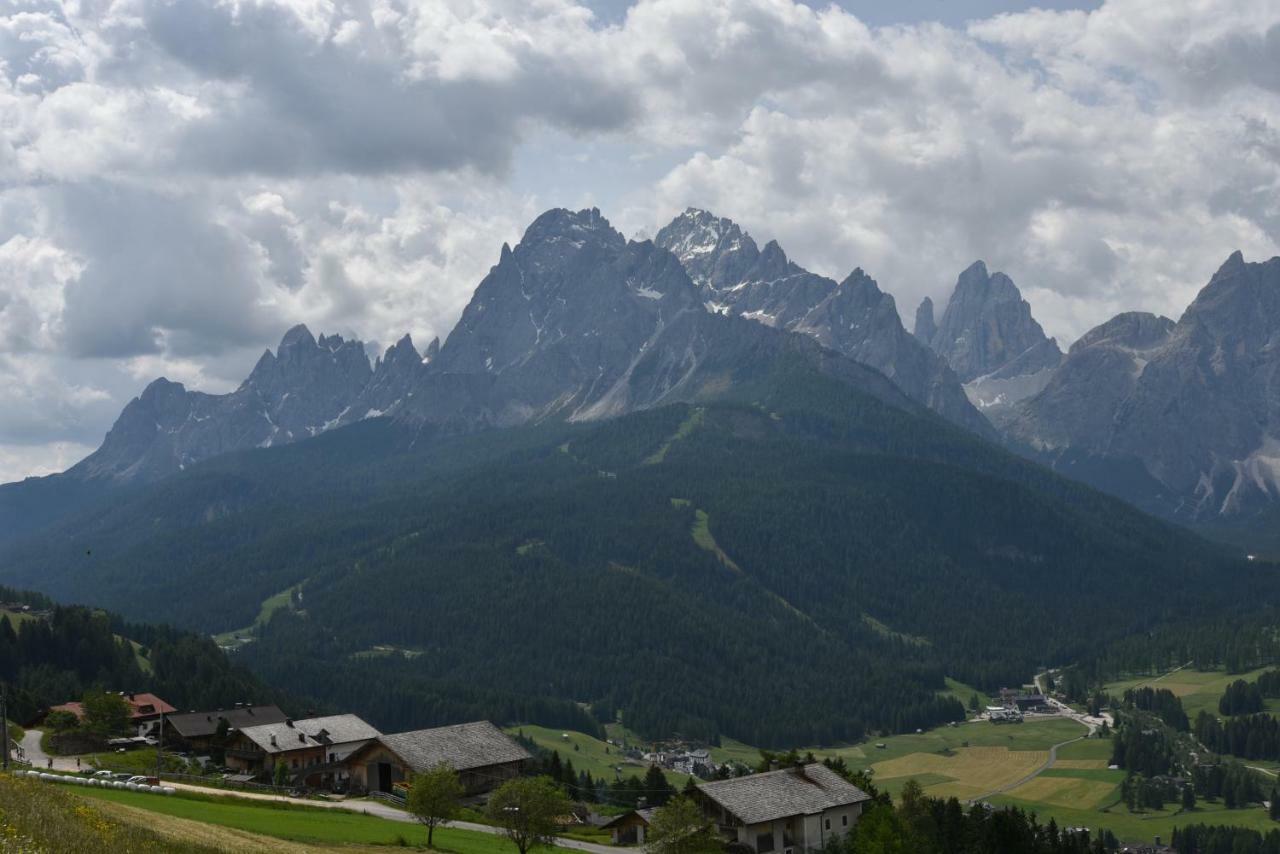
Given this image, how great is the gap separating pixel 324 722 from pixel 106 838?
8791cm

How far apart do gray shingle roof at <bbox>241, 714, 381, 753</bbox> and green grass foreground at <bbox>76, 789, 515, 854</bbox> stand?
31.8 meters

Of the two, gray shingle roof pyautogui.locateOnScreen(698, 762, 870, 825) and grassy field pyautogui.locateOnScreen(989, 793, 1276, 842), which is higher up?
gray shingle roof pyautogui.locateOnScreen(698, 762, 870, 825)

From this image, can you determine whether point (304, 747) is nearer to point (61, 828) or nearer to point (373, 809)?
point (373, 809)

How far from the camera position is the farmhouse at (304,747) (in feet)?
423

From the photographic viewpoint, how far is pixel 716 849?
323ft

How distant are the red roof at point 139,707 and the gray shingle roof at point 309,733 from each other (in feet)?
→ 71.0

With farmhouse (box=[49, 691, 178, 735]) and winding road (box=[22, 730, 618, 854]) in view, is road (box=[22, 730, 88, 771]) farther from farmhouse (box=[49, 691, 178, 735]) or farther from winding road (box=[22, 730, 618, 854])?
farmhouse (box=[49, 691, 178, 735])

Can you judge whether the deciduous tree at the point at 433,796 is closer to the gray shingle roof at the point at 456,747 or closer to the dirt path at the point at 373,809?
the dirt path at the point at 373,809

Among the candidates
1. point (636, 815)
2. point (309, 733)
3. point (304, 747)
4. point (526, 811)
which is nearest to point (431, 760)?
point (304, 747)

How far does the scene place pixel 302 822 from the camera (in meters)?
88.5

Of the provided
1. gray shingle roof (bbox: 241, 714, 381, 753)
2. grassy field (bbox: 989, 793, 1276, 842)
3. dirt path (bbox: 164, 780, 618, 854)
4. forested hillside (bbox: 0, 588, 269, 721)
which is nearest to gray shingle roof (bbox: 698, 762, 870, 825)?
dirt path (bbox: 164, 780, 618, 854)

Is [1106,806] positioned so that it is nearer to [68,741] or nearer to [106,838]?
[68,741]

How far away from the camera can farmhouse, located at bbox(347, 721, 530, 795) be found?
124 meters

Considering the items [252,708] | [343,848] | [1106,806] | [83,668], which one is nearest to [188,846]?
[343,848]
